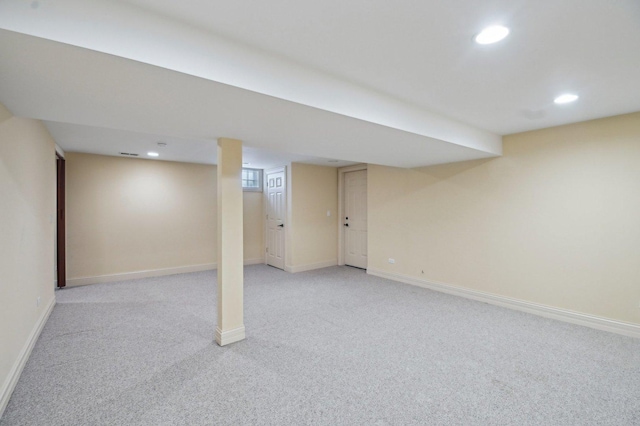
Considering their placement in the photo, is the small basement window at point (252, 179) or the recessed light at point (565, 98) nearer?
the recessed light at point (565, 98)

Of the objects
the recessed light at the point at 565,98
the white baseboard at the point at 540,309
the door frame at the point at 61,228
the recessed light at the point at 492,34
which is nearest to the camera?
the recessed light at the point at 492,34

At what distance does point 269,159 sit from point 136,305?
319 cm

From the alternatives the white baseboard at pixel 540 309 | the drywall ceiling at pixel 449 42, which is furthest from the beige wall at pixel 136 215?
the drywall ceiling at pixel 449 42

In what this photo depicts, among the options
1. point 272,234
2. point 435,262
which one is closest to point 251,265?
point 272,234

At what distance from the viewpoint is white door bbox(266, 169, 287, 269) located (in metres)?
6.26

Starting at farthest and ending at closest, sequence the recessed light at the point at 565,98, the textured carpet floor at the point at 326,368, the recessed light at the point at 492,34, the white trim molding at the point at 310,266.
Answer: the white trim molding at the point at 310,266, the recessed light at the point at 565,98, the textured carpet floor at the point at 326,368, the recessed light at the point at 492,34

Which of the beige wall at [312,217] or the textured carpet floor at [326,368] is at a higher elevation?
the beige wall at [312,217]

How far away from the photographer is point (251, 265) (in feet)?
21.9

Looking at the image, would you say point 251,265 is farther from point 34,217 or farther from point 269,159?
point 34,217

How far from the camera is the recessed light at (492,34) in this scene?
1600 mm

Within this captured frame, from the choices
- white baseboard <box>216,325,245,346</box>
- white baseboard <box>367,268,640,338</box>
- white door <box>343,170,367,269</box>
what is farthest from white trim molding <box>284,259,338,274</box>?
white baseboard <box>216,325,245,346</box>

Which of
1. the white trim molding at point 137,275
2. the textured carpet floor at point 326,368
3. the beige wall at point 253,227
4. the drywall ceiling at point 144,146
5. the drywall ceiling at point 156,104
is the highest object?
the drywall ceiling at point 144,146

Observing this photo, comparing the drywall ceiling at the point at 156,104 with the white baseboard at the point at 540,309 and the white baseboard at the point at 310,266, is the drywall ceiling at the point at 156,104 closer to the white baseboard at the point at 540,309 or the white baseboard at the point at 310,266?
the white baseboard at the point at 540,309

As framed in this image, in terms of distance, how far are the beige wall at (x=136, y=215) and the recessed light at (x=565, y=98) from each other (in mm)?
5720
